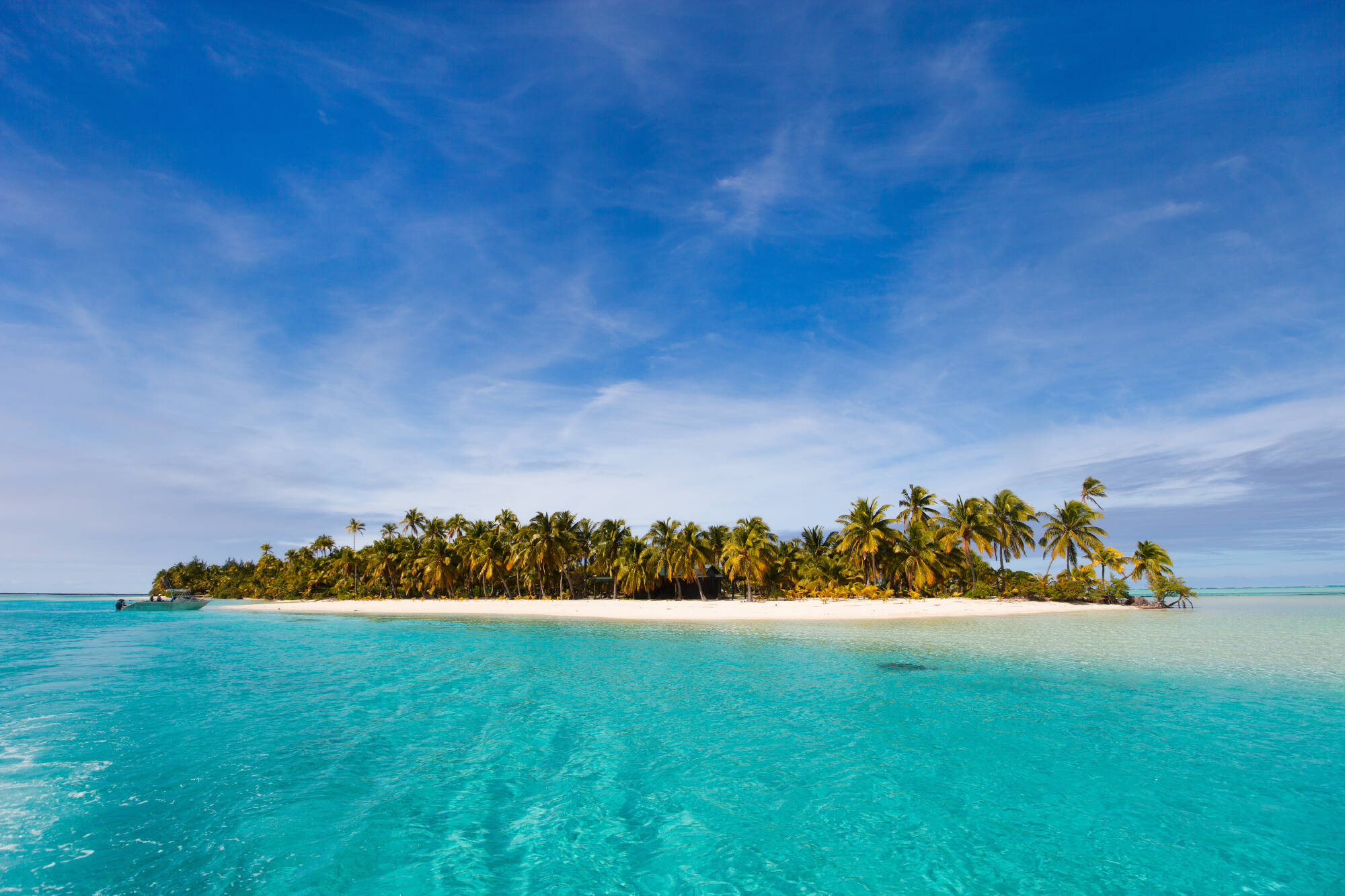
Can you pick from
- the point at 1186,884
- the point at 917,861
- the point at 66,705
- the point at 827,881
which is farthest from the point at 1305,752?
the point at 66,705

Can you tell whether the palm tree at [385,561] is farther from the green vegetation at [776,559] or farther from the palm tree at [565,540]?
the palm tree at [565,540]

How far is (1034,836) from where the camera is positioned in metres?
8.37

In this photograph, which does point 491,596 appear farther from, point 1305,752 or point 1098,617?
point 1305,752

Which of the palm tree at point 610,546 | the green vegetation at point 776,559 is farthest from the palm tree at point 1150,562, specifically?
the palm tree at point 610,546

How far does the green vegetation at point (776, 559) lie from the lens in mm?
59000

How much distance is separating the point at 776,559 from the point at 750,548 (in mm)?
9147

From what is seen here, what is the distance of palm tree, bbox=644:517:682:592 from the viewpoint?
209ft

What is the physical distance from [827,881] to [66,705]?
23.9 m

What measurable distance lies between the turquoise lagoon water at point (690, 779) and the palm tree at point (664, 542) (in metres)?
40.5

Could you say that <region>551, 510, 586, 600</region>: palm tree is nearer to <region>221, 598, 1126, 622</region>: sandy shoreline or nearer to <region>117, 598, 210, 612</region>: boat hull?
<region>221, 598, 1126, 622</region>: sandy shoreline

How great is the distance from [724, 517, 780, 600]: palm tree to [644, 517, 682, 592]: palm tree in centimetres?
599

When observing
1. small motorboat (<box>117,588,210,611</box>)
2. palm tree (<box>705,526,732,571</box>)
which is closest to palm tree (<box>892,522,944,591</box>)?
palm tree (<box>705,526,732,571</box>)

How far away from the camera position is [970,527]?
5888cm

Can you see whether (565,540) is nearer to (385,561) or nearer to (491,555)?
(491,555)
